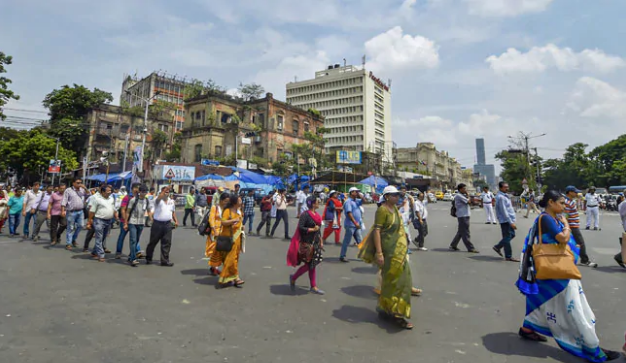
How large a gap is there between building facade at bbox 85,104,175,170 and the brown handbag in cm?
4552

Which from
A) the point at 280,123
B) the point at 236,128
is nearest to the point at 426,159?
the point at 280,123

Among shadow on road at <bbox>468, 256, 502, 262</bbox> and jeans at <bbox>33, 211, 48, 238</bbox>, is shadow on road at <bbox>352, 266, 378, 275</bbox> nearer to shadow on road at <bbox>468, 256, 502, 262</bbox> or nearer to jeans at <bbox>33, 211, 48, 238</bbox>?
shadow on road at <bbox>468, 256, 502, 262</bbox>

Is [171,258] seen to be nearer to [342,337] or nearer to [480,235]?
[342,337]

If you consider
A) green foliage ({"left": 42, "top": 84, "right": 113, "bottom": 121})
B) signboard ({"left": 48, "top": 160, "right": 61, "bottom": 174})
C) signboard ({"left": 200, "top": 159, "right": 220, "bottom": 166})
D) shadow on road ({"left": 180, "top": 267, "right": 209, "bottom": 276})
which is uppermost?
green foliage ({"left": 42, "top": 84, "right": 113, "bottom": 121})

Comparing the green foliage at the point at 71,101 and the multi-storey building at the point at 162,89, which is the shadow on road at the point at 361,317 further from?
the multi-storey building at the point at 162,89

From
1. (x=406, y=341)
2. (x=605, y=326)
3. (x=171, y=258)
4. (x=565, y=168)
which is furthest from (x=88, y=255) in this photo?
(x=565, y=168)

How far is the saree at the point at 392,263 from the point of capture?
3.94m

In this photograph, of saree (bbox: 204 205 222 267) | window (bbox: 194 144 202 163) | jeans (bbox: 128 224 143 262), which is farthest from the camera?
window (bbox: 194 144 202 163)

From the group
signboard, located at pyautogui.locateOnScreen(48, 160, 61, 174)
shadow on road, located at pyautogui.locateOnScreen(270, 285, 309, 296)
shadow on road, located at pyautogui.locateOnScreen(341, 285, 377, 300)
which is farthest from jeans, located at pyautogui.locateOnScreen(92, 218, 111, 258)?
signboard, located at pyautogui.locateOnScreen(48, 160, 61, 174)

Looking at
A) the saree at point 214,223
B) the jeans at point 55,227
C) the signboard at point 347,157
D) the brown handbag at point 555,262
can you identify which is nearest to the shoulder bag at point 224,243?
the saree at point 214,223

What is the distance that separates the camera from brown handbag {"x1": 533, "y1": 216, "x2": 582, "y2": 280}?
3.30 metres

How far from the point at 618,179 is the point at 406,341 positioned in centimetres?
6002

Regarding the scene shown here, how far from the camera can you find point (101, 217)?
7.51m

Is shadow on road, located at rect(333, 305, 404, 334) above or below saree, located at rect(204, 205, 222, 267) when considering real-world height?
below
